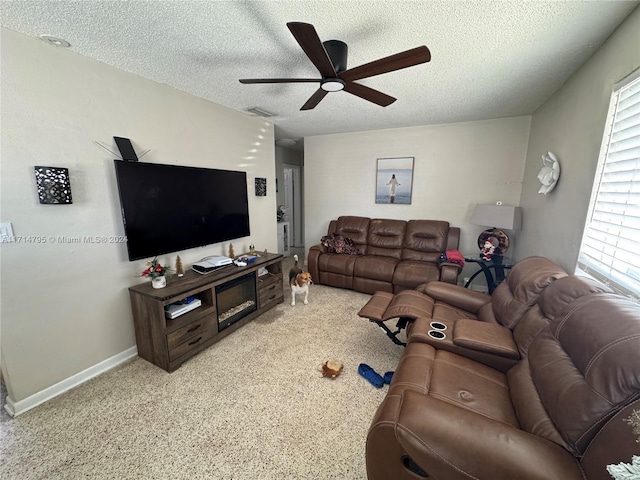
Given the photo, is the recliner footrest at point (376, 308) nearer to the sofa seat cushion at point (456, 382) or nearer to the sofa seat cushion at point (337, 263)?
the sofa seat cushion at point (456, 382)

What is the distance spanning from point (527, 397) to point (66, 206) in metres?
2.99

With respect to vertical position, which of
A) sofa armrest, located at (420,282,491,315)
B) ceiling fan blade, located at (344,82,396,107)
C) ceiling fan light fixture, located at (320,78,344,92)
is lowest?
sofa armrest, located at (420,282,491,315)

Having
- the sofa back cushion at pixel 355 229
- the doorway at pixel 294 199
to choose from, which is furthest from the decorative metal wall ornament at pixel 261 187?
the doorway at pixel 294 199

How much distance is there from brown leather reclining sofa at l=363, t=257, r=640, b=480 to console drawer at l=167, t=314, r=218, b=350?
1.70 metres

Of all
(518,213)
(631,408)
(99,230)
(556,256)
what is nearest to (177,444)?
(99,230)

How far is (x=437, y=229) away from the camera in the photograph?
3.74 meters

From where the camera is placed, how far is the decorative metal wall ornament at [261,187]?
349cm

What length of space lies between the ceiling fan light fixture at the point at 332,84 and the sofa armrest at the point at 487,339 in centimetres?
182

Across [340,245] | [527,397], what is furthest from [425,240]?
[527,397]

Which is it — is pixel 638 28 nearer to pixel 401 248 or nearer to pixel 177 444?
pixel 401 248

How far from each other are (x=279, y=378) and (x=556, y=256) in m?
2.53

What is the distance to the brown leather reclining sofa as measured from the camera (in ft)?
2.54

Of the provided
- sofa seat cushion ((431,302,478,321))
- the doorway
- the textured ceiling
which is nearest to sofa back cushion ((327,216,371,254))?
sofa seat cushion ((431,302,478,321))

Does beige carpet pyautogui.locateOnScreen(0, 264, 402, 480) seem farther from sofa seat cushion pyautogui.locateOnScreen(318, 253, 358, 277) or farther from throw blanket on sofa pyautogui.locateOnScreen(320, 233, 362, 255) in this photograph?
throw blanket on sofa pyautogui.locateOnScreen(320, 233, 362, 255)
